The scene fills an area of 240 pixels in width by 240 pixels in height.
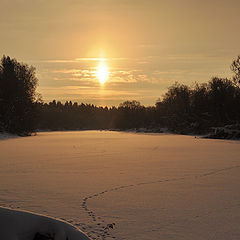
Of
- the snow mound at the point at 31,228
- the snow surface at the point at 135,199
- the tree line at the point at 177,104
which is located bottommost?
the snow surface at the point at 135,199

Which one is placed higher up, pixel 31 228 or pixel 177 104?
pixel 177 104

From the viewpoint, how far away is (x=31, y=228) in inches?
127

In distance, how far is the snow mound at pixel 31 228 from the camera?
3.09 metres

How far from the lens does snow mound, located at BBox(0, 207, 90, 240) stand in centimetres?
309

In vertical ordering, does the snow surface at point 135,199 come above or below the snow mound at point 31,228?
below

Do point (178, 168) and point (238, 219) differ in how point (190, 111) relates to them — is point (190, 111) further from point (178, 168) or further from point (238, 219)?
A: point (238, 219)

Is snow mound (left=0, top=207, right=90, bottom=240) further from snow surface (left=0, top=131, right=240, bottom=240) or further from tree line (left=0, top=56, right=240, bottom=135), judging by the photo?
tree line (left=0, top=56, right=240, bottom=135)

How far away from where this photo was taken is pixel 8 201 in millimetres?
6520

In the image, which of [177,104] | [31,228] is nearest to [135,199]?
[31,228]

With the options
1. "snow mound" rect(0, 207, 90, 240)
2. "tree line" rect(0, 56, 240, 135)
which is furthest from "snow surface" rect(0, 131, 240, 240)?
"tree line" rect(0, 56, 240, 135)

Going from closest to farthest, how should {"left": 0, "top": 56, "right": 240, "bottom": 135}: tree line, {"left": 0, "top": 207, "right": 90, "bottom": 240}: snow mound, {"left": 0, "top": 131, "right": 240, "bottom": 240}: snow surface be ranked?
{"left": 0, "top": 207, "right": 90, "bottom": 240}: snow mound → {"left": 0, "top": 131, "right": 240, "bottom": 240}: snow surface → {"left": 0, "top": 56, "right": 240, "bottom": 135}: tree line

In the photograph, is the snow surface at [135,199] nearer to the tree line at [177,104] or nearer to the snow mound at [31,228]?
the snow mound at [31,228]

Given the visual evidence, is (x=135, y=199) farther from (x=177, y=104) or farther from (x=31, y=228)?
(x=177, y=104)

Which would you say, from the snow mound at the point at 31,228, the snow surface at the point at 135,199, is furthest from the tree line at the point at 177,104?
the snow mound at the point at 31,228
